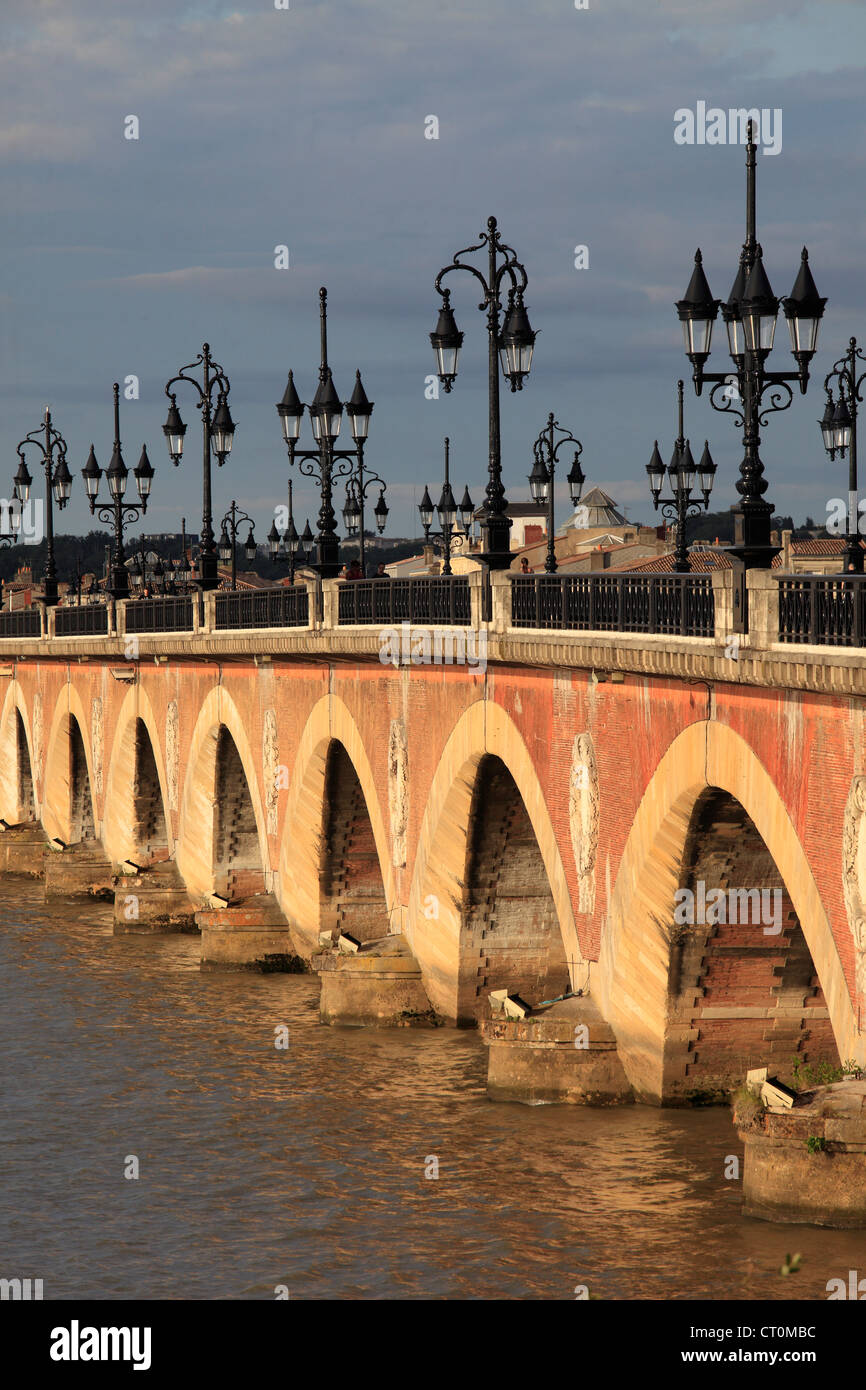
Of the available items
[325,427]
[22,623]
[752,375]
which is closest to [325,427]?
[325,427]

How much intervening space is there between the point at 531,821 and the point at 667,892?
381cm

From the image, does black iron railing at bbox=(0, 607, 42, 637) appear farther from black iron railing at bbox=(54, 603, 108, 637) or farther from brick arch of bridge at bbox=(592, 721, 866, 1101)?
brick arch of bridge at bbox=(592, 721, 866, 1101)

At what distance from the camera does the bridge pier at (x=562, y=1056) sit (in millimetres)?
19375

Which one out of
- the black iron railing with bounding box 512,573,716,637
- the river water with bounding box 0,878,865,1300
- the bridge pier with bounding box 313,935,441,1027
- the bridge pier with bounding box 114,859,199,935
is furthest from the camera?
the bridge pier with bounding box 114,859,199,935

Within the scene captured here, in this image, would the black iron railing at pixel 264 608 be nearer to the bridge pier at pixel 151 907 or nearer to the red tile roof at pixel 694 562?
the bridge pier at pixel 151 907

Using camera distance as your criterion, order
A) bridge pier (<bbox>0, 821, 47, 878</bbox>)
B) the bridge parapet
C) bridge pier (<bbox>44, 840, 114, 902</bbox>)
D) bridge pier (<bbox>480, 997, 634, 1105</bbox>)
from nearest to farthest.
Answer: the bridge parapet → bridge pier (<bbox>480, 997, 634, 1105</bbox>) → bridge pier (<bbox>44, 840, 114, 902</bbox>) → bridge pier (<bbox>0, 821, 47, 878</bbox>)

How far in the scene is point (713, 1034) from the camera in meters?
18.7

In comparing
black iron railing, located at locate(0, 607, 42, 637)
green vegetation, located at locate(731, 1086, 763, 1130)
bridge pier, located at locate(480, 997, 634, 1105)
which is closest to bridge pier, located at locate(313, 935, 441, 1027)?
bridge pier, located at locate(480, 997, 634, 1105)

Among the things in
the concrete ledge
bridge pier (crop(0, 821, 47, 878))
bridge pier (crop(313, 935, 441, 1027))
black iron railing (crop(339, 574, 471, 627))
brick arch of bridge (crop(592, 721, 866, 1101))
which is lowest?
bridge pier (crop(0, 821, 47, 878))

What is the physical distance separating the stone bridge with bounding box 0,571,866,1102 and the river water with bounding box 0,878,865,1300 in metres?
0.97

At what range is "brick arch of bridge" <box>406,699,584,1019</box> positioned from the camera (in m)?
21.3

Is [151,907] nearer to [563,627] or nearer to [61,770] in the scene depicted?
[61,770]

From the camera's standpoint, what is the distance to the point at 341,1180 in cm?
1842
